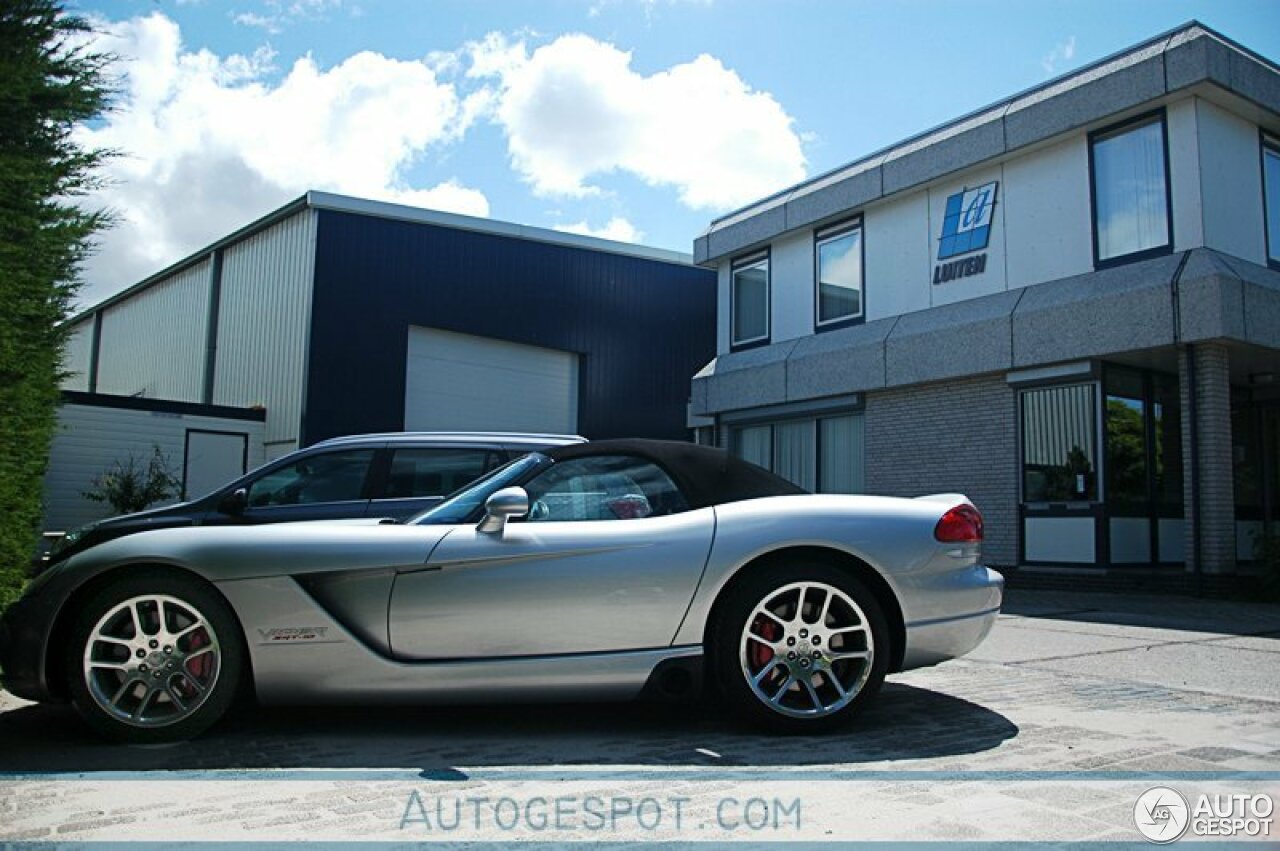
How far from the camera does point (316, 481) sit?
24.8ft

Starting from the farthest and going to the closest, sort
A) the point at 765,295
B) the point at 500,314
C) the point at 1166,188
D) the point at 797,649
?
the point at 500,314
the point at 765,295
the point at 1166,188
the point at 797,649

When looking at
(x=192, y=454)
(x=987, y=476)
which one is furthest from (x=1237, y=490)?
(x=192, y=454)

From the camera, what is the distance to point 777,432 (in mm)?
17375

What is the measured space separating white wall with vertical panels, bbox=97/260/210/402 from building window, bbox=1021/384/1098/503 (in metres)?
21.6

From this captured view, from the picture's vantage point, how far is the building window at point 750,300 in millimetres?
18016

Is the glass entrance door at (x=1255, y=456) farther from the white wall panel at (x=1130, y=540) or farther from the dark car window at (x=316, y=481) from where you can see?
the dark car window at (x=316, y=481)

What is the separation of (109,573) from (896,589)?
3.23 metres

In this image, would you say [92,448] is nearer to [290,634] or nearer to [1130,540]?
[1130,540]

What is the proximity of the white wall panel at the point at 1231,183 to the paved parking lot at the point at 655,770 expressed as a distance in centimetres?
795

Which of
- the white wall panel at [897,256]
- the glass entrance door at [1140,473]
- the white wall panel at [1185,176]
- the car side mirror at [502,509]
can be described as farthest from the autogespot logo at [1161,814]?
the white wall panel at [897,256]

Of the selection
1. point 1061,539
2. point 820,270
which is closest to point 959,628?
point 1061,539

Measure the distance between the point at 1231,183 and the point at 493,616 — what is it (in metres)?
11.5

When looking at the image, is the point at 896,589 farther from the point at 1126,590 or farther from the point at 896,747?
the point at 1126,590

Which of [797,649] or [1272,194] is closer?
[797,649]
